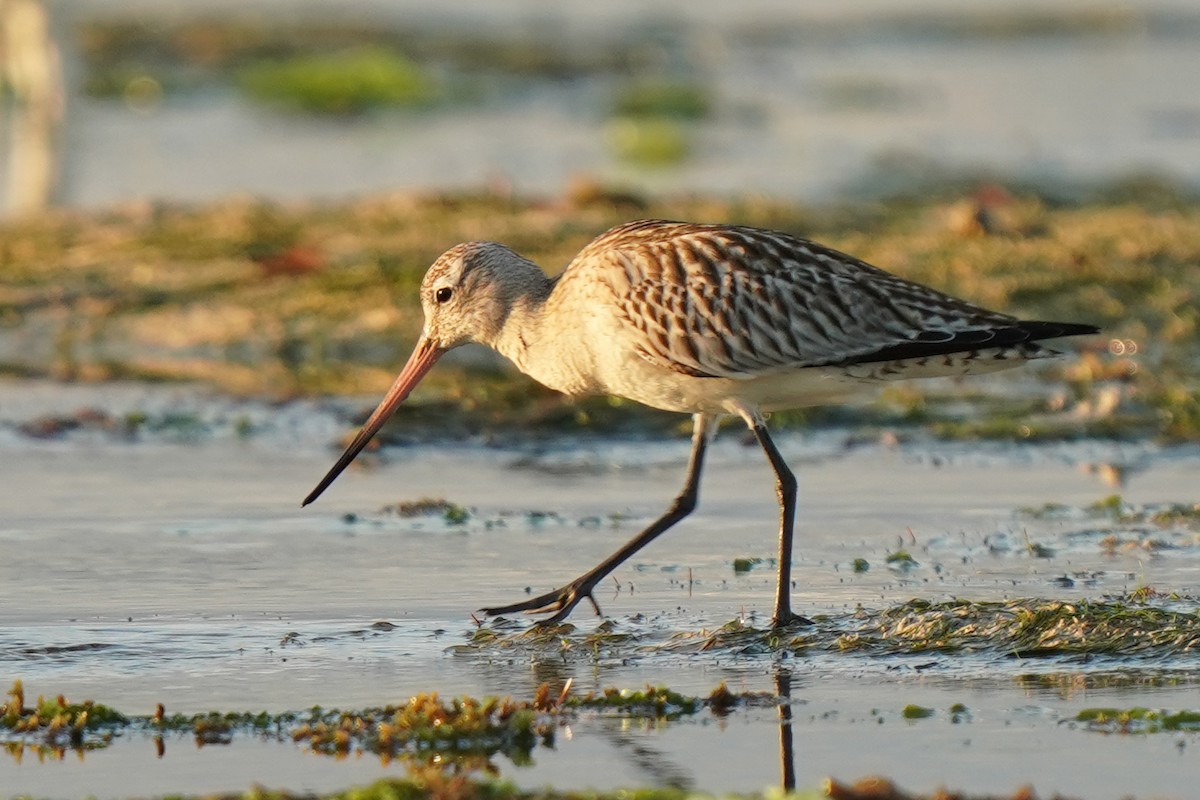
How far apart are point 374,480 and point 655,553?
1749 mm

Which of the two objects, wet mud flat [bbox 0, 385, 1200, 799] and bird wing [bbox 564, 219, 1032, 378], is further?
bird wing [bbox 564, 219, 1032, 378]

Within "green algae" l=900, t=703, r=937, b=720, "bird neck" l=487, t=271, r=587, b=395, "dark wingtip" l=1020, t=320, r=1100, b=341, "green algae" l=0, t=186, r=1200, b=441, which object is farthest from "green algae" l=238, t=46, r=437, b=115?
"green algae" l=900, t=703, r=937, b=720

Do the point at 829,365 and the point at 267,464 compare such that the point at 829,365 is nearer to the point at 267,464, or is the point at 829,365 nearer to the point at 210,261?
the point at 267,464

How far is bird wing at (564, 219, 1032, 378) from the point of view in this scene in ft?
24.3

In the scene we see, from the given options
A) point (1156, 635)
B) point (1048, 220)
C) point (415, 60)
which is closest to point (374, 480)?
point (1156, 635)

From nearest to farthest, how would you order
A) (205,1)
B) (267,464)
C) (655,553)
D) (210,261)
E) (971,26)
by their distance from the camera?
(655,553)
(267,464)
(210,261)
(971,26)
(205,1)

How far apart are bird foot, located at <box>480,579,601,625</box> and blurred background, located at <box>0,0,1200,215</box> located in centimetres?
863

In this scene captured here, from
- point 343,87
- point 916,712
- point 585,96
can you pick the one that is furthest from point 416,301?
point 585,96

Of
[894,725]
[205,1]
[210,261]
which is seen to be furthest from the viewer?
[205,1]

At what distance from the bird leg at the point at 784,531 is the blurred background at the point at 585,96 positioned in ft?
27.7

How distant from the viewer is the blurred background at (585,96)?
1930 cm

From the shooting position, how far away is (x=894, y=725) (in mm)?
6004

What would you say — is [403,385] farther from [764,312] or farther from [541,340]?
[764,312]

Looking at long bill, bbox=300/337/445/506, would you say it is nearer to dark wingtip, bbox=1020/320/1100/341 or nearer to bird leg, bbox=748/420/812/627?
bird leg, bbox=748/420/812/627
